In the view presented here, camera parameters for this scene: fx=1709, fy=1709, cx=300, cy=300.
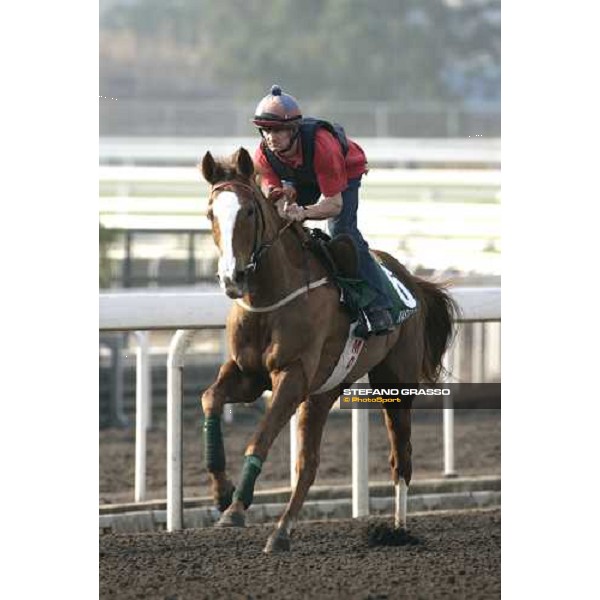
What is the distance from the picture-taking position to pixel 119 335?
31.3ft

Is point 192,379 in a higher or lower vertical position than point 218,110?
lower

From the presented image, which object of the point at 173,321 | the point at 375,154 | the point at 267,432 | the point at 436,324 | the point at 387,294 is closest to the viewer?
the point at 267,432

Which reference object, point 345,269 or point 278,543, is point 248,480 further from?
point 345,269

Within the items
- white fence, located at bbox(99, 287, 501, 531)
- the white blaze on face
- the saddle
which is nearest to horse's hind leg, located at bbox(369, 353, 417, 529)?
the saddle

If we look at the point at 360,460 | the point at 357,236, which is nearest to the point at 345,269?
the point at 357,236

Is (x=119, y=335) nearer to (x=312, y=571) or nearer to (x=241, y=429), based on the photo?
(x=241, y=429)

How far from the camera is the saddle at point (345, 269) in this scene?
18.3 feet

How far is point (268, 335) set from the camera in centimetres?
530

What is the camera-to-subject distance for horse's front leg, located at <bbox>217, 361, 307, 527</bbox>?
5043mm

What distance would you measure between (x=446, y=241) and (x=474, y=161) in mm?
3982

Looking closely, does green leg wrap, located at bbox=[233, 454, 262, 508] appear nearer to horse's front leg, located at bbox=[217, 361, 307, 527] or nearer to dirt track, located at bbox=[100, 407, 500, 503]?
horse's front leg, located at bbox=[217, 361, 307, 527]

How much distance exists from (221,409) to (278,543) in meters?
0.49

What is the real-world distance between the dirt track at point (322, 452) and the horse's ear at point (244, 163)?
2.30 meters
